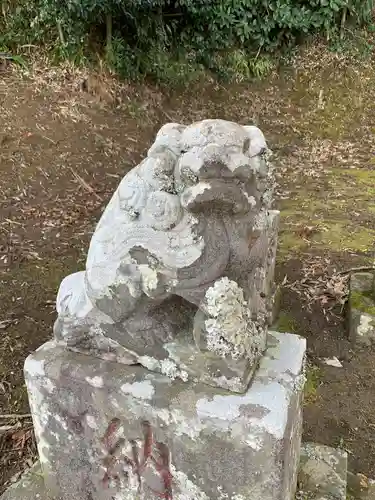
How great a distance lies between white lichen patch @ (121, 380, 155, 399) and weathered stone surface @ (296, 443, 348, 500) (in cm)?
71

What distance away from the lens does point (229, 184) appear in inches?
58.3

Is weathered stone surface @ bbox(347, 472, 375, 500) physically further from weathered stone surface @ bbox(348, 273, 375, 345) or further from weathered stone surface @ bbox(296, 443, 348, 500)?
weathered stone surface @ bbox(348, 273, 375, 345)

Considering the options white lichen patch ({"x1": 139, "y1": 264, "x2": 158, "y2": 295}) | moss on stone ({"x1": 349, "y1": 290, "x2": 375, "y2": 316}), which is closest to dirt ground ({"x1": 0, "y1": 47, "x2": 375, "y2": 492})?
moss on stone ({"x1": 349, "y1": 290, "x2": 375, "y2": 316})

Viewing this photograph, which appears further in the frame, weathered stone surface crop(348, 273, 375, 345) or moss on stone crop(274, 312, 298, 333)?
moss on stone crop(274, 312, 298, 333)

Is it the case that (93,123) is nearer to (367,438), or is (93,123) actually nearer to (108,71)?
(108,71)

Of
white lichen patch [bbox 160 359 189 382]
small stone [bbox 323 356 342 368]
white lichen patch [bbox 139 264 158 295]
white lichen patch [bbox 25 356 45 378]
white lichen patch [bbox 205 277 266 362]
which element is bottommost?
small stone [bbox 323 356 342 368]

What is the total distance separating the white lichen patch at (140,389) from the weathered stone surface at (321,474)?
707mm

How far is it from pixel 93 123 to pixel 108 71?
74 cm

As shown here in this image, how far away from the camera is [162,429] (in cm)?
173

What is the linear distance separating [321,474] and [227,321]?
920mm

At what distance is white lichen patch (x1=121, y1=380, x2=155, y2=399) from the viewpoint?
5.63 ft

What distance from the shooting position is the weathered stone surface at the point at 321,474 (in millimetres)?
2047

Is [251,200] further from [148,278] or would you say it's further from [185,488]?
[185,488]

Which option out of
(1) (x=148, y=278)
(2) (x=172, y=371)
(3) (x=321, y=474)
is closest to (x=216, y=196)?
(1) (x=148, y=278)
